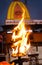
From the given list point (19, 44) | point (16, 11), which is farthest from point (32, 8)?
point (19, 44)

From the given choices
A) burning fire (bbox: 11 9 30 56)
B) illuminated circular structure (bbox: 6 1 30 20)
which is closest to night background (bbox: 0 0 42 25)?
illuminated circular structure (bbox: 6 1 30 20)

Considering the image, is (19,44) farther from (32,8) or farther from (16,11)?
(32,8)

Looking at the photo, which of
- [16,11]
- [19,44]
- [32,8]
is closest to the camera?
[19,44]

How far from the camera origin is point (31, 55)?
86.2 inches

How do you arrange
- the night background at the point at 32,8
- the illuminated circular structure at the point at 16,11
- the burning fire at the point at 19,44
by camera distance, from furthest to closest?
1. the night background at the point at 32,8
2. the illuminated circular structure at the point at 16,11
3. the burning fire at the point at 19,44

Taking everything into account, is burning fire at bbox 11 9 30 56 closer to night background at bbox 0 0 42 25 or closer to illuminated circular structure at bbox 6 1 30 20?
illuminated circular structure at bbox 6 1 30 20

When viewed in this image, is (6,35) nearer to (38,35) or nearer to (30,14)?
(38,35)

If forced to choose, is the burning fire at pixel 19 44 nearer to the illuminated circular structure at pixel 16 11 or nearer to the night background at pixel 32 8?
the illuminated circular structure at pixel 16 11

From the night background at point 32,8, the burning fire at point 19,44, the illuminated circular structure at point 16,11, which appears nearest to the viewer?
the burning fire at point 19,44

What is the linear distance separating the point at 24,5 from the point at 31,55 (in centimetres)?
139

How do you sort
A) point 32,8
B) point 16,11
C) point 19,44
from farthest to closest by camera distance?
1. point 32,8
2. point 16,11
3. point 19,44

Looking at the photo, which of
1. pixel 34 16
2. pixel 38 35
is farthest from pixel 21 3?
pixel 38 35

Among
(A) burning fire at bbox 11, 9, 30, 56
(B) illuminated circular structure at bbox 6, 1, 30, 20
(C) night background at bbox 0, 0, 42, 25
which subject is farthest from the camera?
(C) night background at bbox 0, 0, 42, 25

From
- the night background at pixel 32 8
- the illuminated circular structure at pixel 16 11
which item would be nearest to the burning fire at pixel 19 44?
the illuminated circular structure at pixel 16 11
